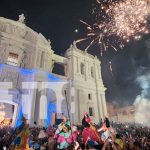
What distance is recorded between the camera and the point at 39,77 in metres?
24.2

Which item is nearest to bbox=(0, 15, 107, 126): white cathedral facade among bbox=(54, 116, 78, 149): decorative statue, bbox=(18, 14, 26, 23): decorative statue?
bbox=(18, 14, 26, 23): decorative statue

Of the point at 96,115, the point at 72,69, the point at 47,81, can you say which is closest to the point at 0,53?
the point at 47,81

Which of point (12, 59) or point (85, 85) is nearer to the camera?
point (12, 59)

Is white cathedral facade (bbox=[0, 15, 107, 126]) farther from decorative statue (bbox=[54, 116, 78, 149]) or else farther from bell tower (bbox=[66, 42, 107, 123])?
decorative statue (bbox=[54, 116, 78, 149])

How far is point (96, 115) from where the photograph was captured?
29.7 m

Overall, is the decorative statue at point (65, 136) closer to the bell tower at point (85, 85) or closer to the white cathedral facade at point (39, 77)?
the white cathedral facade at point (39, 77)

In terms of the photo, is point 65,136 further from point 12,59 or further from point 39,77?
point 12,59

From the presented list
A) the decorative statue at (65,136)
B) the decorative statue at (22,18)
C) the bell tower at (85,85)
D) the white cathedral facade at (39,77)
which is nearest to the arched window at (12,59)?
the white cathedral facade at (39,77)

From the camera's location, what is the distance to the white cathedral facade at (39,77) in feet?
71.1

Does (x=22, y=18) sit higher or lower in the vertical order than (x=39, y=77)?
higher

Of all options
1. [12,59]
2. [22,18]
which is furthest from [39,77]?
[22,18]

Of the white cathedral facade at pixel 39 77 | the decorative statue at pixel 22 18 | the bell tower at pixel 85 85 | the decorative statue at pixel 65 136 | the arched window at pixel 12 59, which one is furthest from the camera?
the bell tower at pixel 85 85

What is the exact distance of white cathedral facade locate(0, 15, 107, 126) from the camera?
2167 centimetres

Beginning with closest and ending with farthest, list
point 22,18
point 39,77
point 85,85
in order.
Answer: point 39,77, point 22,18, point 85,85
